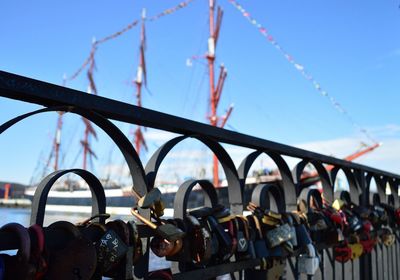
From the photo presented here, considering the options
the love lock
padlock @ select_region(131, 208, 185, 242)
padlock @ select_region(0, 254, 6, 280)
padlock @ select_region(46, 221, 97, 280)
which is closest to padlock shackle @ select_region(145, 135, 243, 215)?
padlock @ select_region(131, 208, 185, 242)

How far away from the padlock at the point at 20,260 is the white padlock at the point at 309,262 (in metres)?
1.35

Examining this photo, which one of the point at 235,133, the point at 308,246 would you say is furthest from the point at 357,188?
the point at 235,133

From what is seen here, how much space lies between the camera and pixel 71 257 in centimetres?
84

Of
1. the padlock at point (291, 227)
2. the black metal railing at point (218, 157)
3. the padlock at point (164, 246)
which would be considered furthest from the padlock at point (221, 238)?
the padlock at point (291, 227)

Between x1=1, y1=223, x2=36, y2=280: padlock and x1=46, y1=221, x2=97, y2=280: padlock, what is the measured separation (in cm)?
6

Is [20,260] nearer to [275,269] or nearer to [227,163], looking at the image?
[227,163]

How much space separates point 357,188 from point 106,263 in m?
2.18

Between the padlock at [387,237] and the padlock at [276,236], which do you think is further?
the padlock at [387,237]

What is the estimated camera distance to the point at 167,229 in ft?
3.60

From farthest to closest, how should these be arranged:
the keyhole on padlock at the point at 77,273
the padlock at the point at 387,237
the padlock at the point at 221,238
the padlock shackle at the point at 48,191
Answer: the padlock at the point at 387,237, the padlock at the point at 221,238, the padlock shackle at the point at 48,191, the keyhole on padlock at the point at 77,273

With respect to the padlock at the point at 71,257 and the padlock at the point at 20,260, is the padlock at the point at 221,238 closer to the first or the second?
the padlock at the point at 71,257

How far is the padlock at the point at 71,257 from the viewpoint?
827 millimetres

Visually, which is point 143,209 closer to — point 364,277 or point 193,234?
point 193,234

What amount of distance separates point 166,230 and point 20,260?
1.35 feet
